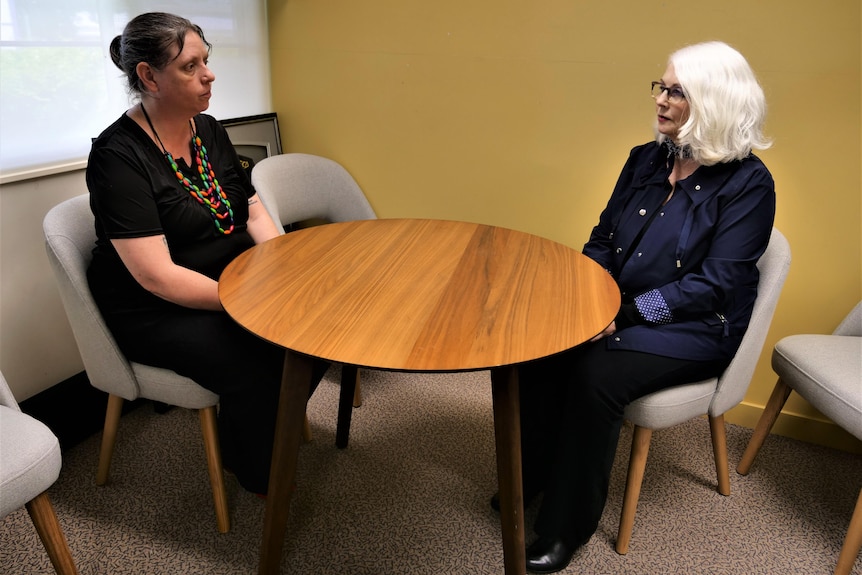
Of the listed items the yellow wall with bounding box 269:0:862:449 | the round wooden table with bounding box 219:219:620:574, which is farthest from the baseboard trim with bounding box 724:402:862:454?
the round wooden table with bounding box 219:219:620:574

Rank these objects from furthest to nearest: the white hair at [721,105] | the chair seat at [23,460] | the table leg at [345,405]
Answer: the table leg at [345,405] → the white hair at [721,105] → the chair seat at [23,460]

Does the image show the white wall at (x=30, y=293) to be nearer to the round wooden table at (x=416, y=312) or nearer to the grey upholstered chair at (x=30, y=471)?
the grey upholstered chair at (x=30, y=471)

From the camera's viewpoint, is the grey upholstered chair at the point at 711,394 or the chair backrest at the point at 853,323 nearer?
the grey upholstered chair at the point at 711,394

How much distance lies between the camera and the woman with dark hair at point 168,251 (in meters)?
1.58

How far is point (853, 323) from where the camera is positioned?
6.76 feet

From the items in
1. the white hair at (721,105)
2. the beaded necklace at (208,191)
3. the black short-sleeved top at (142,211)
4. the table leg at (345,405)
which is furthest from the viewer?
the table leg at (345,405)

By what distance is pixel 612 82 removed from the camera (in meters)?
2.27

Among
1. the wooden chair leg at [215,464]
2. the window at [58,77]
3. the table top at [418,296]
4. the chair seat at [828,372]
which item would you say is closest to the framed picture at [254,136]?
the window at [58,77]

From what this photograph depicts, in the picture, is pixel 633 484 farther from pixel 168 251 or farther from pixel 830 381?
pixel 168 251

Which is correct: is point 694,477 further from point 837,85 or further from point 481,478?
point 837,85

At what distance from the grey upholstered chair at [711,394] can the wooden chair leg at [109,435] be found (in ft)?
4.63

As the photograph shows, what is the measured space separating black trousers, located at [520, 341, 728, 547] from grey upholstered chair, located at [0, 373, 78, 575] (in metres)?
1.16

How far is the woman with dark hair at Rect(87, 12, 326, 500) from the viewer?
158 centimetres

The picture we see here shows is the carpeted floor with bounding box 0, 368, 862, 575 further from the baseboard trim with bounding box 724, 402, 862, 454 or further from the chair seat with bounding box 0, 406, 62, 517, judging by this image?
the chair seat with bounding box 0, 406, 62, 517
